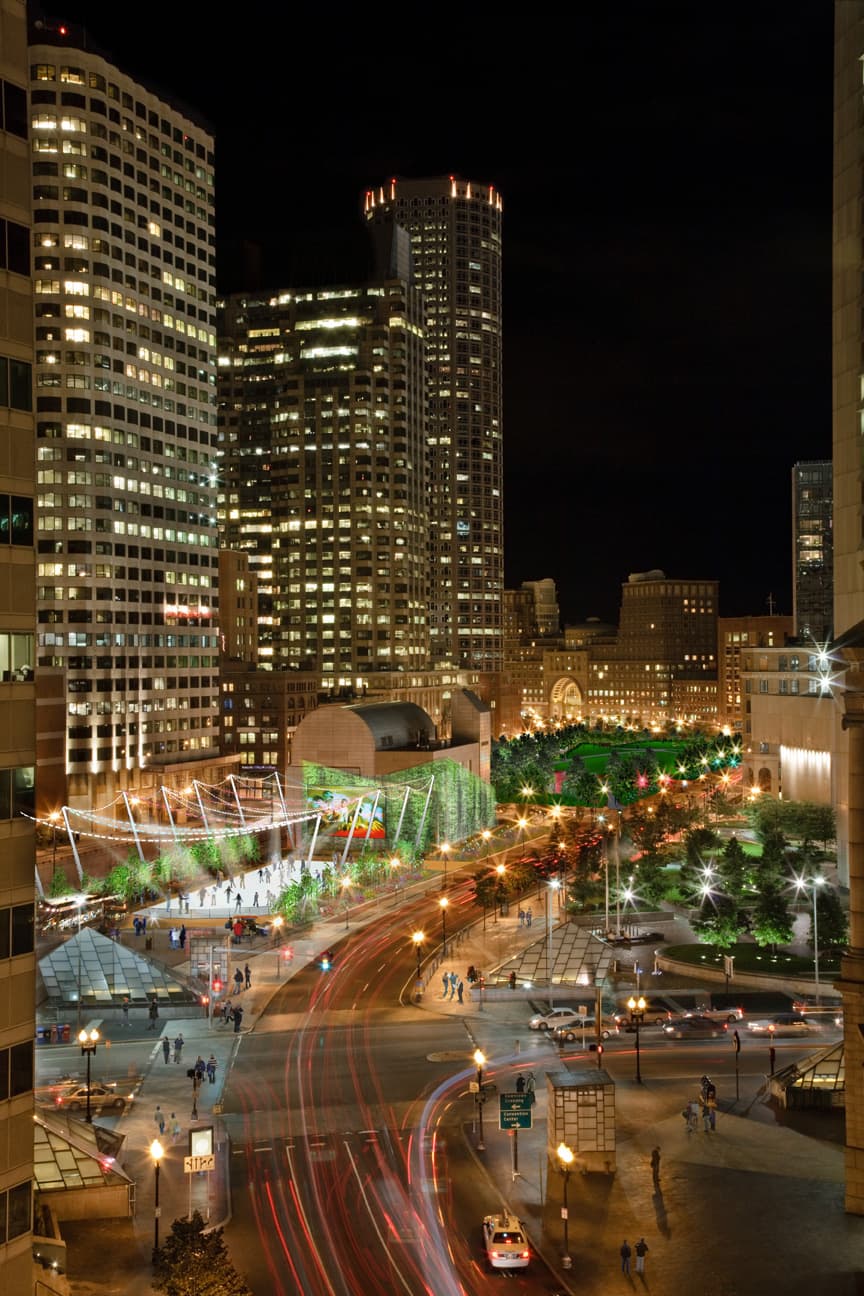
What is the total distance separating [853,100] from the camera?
276ft

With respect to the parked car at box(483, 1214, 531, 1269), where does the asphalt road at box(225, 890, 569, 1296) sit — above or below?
below

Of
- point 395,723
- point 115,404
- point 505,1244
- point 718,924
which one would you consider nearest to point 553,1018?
point 718,924

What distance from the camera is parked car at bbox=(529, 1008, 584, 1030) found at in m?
65.1

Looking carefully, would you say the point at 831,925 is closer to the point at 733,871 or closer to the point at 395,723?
the point at 733,871

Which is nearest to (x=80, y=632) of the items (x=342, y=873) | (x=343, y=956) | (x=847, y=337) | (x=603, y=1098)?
(x=342, y=873)

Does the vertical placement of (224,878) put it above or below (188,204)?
below

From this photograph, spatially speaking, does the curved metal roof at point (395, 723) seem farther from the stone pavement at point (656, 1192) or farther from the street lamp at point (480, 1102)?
the street lamp at point (480, 1102)

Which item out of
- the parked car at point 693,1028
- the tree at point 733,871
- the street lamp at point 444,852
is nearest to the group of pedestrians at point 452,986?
the parked car at point 693,1028

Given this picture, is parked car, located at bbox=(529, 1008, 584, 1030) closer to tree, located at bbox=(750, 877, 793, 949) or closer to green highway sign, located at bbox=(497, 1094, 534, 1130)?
tree, located at bbox=(750, 877, 793, 949)

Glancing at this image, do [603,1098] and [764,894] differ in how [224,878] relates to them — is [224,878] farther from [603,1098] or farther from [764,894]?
[603,1098]

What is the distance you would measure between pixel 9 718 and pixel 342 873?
79.3m

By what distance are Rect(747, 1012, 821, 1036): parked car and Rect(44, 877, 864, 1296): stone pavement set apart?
7.27m

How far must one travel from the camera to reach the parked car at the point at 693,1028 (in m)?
63.5

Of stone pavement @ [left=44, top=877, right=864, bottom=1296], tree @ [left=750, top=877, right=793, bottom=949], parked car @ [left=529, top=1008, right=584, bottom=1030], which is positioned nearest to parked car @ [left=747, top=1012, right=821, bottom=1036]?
stone pavement @ [left=44, top=877, right=864, bottom=1296]
